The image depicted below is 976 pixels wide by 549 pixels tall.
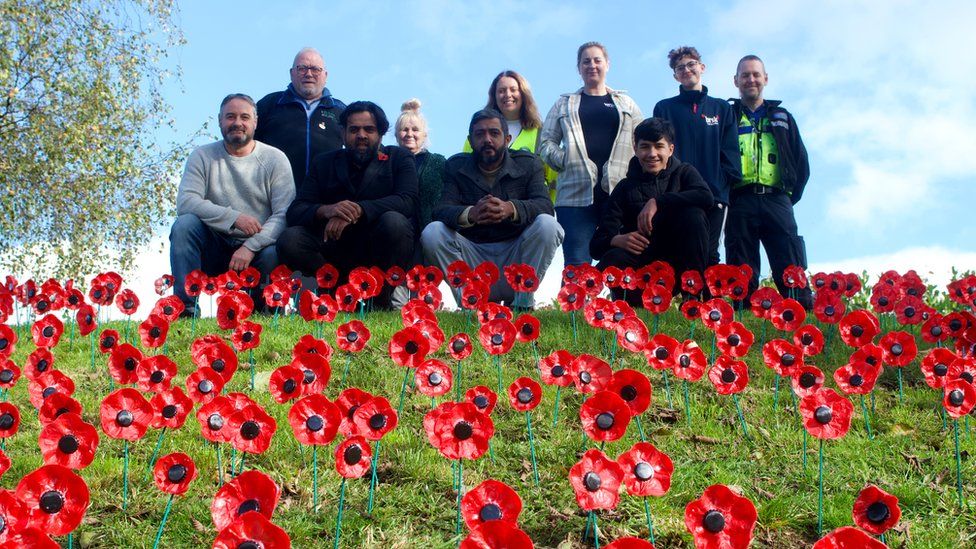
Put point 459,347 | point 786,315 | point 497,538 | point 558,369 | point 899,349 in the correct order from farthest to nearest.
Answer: point 786,315, point 899,349, point 459,347, point 558,369, point 497,538

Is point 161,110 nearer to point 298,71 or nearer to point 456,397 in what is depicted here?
point 298,71

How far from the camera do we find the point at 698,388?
211 inches

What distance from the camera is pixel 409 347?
Answer: 436 centimetres

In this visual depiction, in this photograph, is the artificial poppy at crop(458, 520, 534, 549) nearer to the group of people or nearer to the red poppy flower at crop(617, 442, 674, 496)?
the red poppy flower at crop(617, 442, 674, 496)

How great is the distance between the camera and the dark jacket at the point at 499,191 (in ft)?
23.9

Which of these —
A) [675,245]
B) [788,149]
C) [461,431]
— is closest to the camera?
[461,431]

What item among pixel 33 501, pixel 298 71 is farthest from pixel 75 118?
pixel 33 501

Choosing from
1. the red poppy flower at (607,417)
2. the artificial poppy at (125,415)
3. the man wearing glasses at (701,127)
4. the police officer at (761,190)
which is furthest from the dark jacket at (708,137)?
the artificial poppy at (125,415)

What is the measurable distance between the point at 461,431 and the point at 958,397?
2.48m

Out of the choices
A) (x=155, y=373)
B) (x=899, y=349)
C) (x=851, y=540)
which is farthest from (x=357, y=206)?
(x=851, y=540)

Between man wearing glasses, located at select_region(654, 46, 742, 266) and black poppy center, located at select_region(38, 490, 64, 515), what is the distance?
660cm

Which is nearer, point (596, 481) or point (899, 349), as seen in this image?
point (596, 481)

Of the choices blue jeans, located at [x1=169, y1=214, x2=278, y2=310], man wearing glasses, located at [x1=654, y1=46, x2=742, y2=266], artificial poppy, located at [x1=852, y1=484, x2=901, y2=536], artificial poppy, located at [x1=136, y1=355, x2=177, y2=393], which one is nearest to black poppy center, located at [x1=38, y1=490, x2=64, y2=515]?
artificial poppy, located at [x1=136, y1=355, x2=177, y2=393]

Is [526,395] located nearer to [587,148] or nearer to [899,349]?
[899,349]
